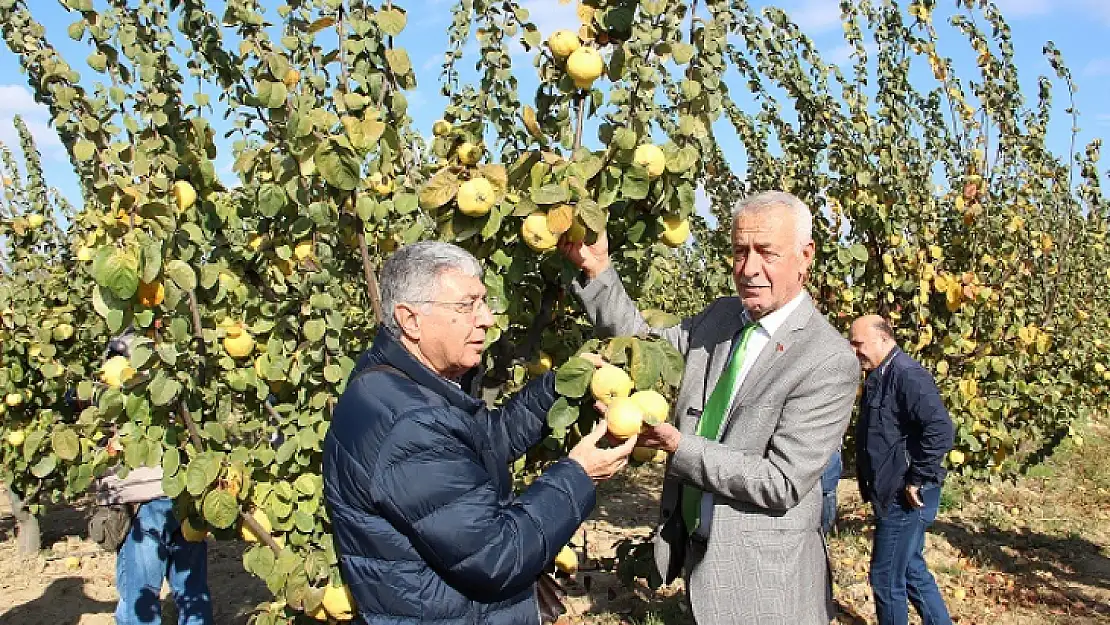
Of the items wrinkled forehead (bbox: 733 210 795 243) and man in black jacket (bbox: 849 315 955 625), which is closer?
wrinkled forehead (bbox: 733 210 795 243)

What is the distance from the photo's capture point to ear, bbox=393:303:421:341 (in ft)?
5.51

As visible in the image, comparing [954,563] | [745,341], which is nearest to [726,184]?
[954,563]

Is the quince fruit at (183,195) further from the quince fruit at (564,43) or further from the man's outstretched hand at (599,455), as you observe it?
the man's outstretched hand at (599,455)

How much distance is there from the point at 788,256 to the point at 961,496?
21.2ft

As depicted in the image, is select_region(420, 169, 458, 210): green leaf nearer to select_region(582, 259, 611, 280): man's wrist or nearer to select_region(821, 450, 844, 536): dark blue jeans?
select_region(582, 259, 611, 280): man's wrist

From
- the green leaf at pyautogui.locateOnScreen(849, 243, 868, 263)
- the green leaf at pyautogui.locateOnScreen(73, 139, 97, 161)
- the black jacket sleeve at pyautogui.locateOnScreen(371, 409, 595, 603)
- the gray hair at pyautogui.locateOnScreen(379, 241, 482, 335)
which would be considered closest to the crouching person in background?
the green leaf at pyautogui.locateOnScreen(73, 139, 97, 161)

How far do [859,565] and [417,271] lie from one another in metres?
4.76

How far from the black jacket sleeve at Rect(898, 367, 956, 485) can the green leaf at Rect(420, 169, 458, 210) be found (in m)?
2.72

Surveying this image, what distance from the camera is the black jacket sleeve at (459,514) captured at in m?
1.46

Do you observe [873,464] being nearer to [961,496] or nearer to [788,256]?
[788,256]

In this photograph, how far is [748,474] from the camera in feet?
5.87

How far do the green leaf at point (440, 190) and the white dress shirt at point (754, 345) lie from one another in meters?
0.87

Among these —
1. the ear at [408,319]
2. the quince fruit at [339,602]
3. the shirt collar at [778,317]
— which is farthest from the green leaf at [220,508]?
the shirt collar at [778,317]

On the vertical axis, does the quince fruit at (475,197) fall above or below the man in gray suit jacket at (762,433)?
above
